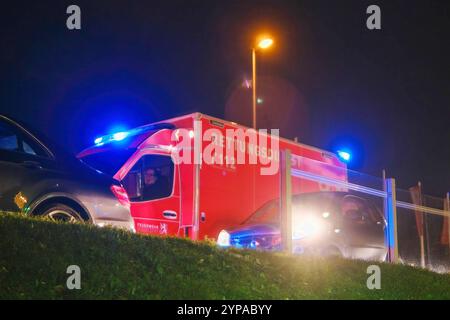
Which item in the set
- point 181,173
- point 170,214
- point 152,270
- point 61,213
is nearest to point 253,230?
point 170,214

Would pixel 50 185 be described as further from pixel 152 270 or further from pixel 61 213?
pixel 152 270

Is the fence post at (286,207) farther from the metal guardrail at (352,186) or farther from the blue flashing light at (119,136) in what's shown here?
the blue flashing light at (119,136)

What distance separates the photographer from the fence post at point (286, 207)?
291 inches

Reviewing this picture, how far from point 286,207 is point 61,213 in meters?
2.99

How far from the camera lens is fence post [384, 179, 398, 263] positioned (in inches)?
371

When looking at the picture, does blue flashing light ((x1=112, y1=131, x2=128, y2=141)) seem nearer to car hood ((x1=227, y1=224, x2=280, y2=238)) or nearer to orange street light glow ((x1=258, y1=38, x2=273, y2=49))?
car hood ((x1=227, y1=224, x2=280, y2=238))

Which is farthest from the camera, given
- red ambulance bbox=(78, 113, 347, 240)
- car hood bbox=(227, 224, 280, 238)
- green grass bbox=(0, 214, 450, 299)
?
red ambulance bbox=(78, 113, 347, 240)

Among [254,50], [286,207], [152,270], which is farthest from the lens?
[254,50]

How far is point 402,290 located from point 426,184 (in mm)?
26969

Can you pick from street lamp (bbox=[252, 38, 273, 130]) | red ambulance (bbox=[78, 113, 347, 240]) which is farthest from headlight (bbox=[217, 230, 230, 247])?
street lamp (bbox=[252, 38, 273, 130])

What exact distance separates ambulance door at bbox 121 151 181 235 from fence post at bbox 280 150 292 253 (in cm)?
260

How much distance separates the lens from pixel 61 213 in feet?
21.4
